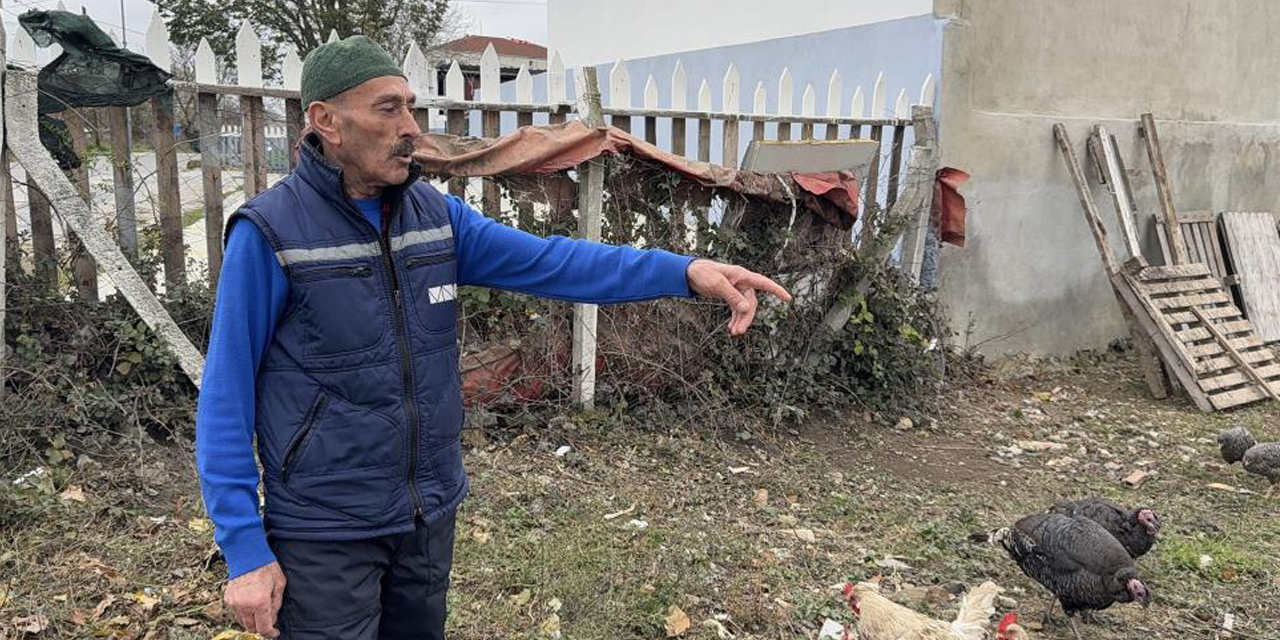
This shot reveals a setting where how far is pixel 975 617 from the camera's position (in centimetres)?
310

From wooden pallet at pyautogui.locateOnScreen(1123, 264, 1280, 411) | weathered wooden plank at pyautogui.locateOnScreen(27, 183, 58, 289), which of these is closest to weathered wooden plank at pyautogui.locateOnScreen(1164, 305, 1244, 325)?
wooden pallet at pyautogui.locateOnScreen(1123, 264, 1280, 411)

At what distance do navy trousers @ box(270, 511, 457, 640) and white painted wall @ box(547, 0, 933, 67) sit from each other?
249 inches

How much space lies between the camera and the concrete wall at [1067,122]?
23.7ft

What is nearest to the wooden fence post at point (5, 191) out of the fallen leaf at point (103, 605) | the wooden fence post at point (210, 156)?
the wooden fence post at point (210, 156)

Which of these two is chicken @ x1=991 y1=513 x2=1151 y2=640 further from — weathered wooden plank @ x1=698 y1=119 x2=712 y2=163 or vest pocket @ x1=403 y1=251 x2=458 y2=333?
weathered wooden plank @ x1=698 y1=119 x2=712 y2=163

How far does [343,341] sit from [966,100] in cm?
640

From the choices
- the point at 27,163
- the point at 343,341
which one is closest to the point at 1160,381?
the point at 343,341

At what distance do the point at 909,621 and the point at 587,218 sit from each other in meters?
2.93

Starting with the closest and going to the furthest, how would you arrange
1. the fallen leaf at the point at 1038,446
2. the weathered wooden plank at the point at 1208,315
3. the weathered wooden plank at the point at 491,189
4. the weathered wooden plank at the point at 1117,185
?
the weathered wooden plank at the point at 491,189 → the fallen leaf at the point at 1038,446 → the weathered wooden plank at the point at 1208,315 → the weathered wooden plank at the point at 1117,185

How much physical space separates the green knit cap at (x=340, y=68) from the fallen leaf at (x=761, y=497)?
11.0 feet

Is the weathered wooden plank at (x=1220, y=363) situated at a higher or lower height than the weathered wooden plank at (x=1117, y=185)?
lower

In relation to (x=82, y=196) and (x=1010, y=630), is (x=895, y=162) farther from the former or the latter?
(x=82, y=196)

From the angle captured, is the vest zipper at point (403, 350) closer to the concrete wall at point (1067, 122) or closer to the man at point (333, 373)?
the man at point (333, 373)

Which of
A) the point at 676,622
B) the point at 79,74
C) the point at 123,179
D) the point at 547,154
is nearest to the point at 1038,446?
the point at 676,622
